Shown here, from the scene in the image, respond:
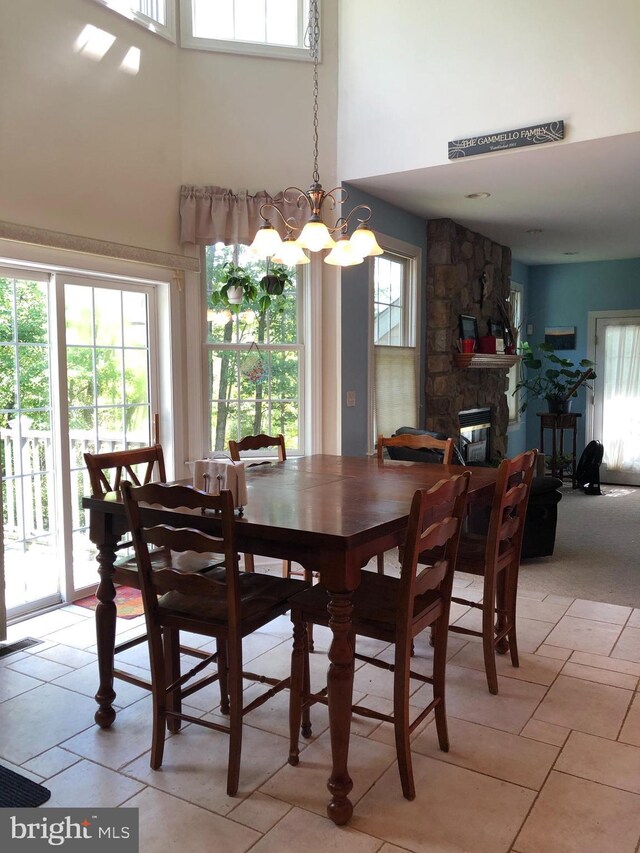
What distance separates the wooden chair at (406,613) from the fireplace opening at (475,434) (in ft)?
12.1

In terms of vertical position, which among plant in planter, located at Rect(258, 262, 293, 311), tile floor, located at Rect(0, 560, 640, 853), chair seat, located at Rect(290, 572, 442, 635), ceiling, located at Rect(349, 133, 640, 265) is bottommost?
tile floor, located at Rect(0, 560, 640, 853)

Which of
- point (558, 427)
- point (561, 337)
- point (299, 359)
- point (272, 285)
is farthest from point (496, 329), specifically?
point (272, 285)

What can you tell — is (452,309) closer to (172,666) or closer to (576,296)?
(576,296)

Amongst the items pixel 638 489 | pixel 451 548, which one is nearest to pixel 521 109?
pixel 451 548

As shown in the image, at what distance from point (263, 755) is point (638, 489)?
661cm

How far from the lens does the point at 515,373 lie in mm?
8344

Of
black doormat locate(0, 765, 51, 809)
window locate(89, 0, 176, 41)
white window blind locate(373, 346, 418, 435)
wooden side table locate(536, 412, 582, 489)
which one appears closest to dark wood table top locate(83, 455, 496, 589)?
black doormat locate(0, 765, 51, 809)

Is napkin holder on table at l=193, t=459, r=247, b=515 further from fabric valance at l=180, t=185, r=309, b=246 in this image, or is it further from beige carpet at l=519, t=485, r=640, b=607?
beige carpet at l=519, t=485, r=640, b=607

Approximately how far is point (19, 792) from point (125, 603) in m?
1.73

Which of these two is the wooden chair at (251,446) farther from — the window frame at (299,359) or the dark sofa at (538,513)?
the dark sofa at (538,513)

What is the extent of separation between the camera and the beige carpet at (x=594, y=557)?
4.12 m

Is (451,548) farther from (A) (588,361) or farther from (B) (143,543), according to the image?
(A) (588,361)

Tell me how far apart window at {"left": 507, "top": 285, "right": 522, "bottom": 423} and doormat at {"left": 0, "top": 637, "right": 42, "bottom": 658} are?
6299mm

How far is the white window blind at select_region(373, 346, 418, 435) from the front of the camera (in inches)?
205
